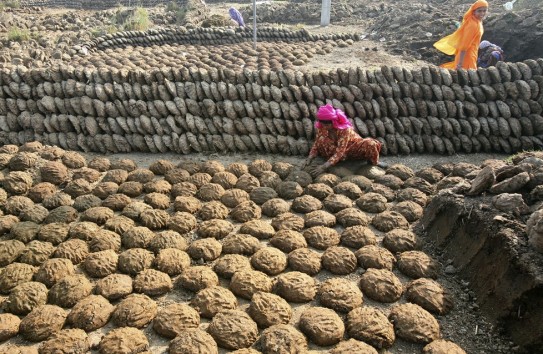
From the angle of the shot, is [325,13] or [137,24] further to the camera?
[325,13]

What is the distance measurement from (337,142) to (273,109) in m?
1.25

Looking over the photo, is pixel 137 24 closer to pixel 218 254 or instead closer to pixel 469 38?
pixel 469 38

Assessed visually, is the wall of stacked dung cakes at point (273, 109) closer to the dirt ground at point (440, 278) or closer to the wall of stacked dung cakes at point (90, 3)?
the dirt ground at point (440, 278)

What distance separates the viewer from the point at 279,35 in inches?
667

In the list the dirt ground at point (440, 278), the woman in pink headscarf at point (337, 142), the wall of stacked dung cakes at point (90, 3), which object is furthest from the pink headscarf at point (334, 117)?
the wall of stacked dung cakes at point (90, 3)

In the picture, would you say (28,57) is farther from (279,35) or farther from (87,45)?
(279,35)

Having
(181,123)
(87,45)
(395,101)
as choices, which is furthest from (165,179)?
(87,45)

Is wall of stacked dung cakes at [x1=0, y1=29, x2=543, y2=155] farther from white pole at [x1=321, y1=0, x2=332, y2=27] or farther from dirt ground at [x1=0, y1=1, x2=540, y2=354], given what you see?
white pole at [x1=321, y1=0, x2=332, y2=27]

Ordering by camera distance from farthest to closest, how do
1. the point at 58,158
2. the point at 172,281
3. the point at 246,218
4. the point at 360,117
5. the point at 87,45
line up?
1. the point at 87,45
2. the point at 360,117
3. the point at 58,158
4. the point at 246,218
5. the point at 172,281

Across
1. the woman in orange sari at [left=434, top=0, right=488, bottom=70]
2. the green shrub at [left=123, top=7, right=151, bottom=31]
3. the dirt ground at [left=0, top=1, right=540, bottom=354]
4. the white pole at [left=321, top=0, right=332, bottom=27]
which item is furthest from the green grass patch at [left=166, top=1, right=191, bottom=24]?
the woman in orange sari at [left=434, top=0, right=488, bottom=70]

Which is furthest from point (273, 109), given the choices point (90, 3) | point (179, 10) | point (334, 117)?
point (90, 3)

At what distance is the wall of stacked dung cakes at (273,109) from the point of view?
6988 millimetres

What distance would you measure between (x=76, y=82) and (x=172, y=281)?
4.44 meters

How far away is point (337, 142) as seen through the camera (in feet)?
20.6
